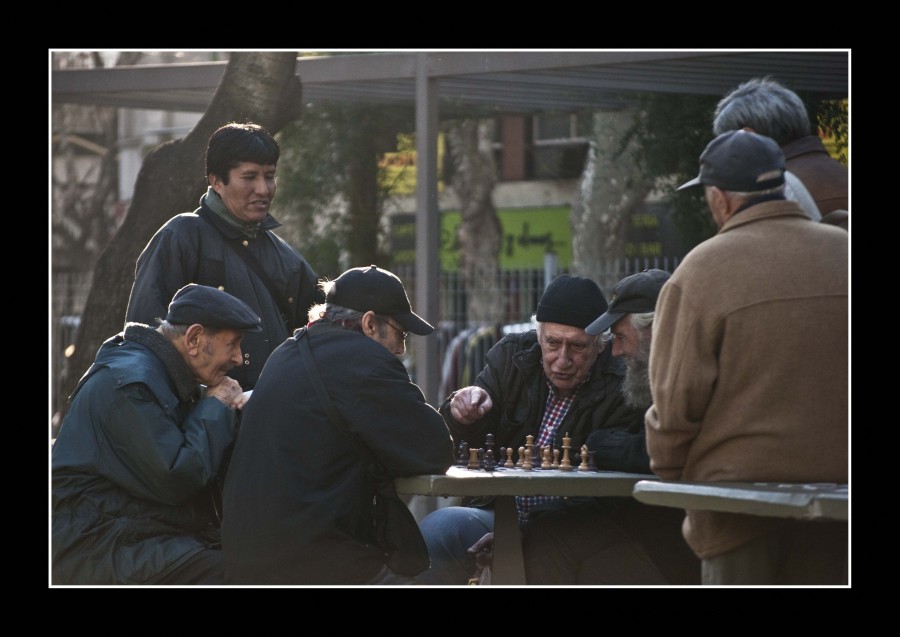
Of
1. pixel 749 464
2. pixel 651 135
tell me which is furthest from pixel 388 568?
pixel 651 135

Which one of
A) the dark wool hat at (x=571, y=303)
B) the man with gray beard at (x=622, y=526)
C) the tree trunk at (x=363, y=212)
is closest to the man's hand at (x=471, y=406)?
the dark wool hat at (x=571, y=303)

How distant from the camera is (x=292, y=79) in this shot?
938 centimetres

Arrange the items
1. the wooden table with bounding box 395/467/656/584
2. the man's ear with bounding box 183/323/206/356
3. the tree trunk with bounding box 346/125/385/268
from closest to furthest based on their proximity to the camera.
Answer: the wooden table with bounding box 395/467/656/584
the man's ear with bounding box 183/323/206/356
the tree trunk with bounding box 346/125/385/268

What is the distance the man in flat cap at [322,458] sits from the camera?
4863 millimetres

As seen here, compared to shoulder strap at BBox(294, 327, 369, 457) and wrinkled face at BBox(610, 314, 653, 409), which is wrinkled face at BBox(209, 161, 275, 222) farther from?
wrinkled face at BBox(610, 314, 653, 409)

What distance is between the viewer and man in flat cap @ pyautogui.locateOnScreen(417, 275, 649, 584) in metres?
5.69

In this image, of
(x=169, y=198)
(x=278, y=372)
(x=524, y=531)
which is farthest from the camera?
(x=169, y=198)

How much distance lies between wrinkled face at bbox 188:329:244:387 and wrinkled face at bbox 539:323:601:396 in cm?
127

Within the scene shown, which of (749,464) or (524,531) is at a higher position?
(749,464)

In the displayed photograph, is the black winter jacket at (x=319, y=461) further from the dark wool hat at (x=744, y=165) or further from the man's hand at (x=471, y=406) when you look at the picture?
the dark wool hat at (x=744, y=165)

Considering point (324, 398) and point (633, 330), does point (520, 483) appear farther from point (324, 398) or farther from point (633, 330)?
point (633, 330)

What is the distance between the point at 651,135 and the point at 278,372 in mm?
8859

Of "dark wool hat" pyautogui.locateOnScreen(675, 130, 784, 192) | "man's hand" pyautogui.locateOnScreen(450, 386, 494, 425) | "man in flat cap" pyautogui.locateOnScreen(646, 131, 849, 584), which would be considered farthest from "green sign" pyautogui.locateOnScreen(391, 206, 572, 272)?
"man in flat cap" pyautogui.locateOnScreen(646, 131, 849, 584)

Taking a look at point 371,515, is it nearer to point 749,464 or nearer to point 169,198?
point 749,464
